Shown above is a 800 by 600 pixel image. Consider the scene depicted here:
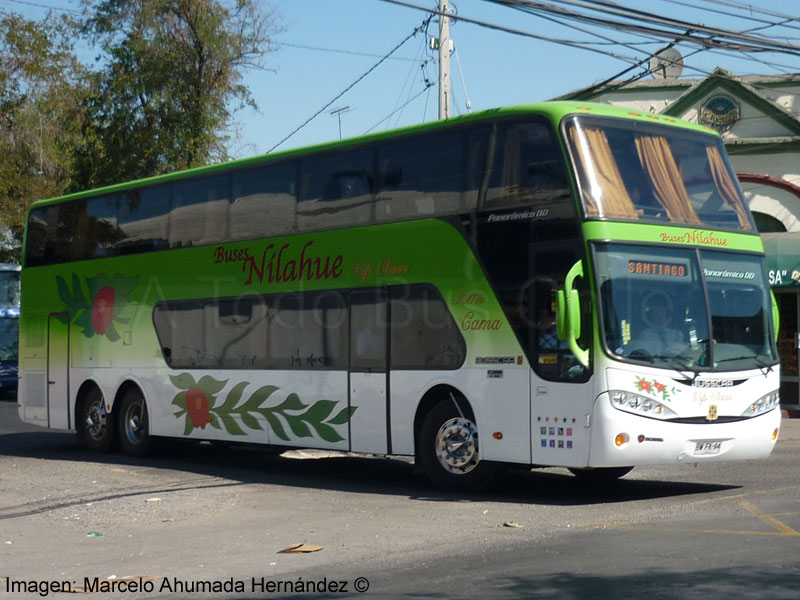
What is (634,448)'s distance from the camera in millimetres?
11352

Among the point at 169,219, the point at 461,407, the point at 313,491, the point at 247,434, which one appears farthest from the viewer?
the point at 169,219

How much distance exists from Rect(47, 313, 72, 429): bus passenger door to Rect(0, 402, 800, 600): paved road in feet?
10.2

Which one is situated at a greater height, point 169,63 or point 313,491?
point 169,63

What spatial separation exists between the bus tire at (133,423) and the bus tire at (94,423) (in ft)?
0.80

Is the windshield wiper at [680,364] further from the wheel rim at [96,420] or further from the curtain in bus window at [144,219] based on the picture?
the wheel rim at [96,420]

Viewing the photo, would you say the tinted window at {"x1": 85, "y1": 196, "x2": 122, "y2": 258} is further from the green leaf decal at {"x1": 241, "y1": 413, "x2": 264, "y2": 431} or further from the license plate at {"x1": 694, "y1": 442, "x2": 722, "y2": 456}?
the license plate at {"x1": 694, "y1": 442, "x2": 722, "y2": 456}

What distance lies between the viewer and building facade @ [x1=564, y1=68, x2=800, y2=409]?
2567cm

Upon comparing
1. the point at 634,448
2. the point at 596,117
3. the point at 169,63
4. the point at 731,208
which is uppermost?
the point at 169,63

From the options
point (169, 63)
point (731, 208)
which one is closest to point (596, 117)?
point (731, 208)

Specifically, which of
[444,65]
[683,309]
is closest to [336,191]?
[683,309]

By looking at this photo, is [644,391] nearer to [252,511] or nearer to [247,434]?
[252,511]

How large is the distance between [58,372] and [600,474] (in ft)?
32.9

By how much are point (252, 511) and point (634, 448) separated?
390 centimetres

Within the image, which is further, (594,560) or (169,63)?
(169,63)
